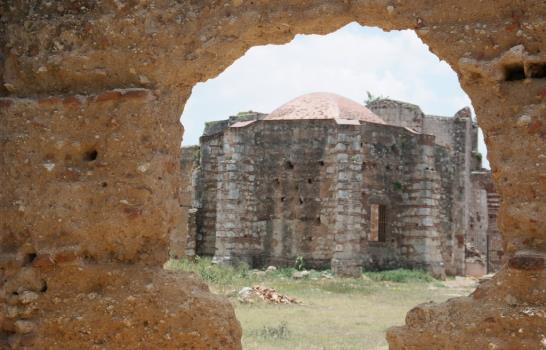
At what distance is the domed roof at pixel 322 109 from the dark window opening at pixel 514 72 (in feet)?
50.1

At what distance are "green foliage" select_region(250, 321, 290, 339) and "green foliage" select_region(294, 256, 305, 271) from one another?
8.43 m

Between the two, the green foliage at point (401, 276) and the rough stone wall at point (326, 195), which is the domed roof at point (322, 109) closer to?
the rough stone wall at point (326, 195)

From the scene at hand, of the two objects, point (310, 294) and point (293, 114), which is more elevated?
point (293, 114)

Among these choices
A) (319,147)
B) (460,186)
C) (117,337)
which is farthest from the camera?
(460,186)

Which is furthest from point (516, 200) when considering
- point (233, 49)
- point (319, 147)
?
point (319, 147)

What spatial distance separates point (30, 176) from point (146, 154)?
844 millimetres

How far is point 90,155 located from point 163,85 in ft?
2.33

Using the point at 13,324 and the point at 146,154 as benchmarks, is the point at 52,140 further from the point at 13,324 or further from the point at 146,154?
the point at 13,324

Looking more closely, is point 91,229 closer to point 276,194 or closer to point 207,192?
point 276,194

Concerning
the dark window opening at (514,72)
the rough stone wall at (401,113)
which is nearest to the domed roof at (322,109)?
the rough stone wall at (401,113)

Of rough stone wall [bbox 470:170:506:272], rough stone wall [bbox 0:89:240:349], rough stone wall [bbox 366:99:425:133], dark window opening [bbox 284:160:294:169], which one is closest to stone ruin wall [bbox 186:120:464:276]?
dark window opening [bbox 284:160:294:169]

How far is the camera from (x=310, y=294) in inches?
586

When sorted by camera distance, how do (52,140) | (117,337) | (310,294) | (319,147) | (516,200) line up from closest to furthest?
(516,200), (117,337), (52,140), (310,294), (319,147)

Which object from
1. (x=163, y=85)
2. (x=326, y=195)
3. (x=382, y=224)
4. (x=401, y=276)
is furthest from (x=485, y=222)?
(x=163, y=85)
